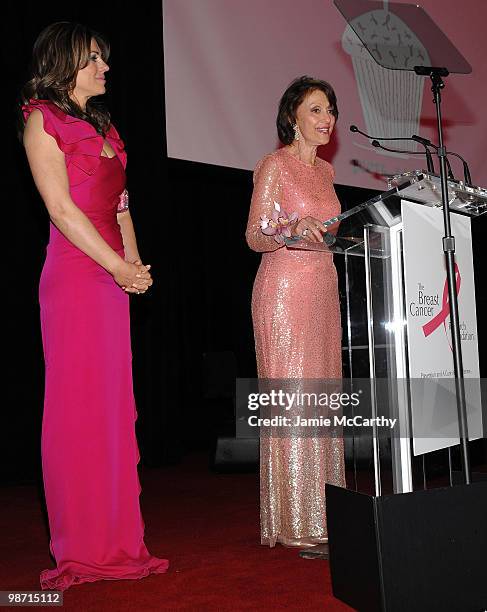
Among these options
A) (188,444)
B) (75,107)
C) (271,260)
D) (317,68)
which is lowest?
(188,444)

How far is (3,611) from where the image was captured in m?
2.00

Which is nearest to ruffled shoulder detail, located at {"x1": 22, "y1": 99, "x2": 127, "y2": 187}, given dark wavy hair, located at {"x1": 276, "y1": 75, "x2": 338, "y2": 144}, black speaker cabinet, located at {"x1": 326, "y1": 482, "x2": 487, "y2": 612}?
dark wavy hair, located at {"x1": 276, "y1": 75, "x2": 338, "y2": 144}

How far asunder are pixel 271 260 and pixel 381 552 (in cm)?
139

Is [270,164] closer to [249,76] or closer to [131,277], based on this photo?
[131,277]

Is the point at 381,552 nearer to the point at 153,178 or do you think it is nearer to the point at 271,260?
the point at 271,260

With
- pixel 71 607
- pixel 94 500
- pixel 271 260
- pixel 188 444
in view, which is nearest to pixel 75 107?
pixel 271 260

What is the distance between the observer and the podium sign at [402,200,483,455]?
1882mm

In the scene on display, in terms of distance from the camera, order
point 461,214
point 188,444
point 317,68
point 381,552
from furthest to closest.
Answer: point 188,444 < point 317,68 < point 461,214 < point 381,552

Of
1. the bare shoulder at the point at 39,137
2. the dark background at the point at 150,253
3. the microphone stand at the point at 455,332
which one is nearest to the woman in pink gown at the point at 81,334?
the bare shoulder at the point at 39,137

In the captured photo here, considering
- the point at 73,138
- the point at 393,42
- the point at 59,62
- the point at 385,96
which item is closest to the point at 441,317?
the point at 393,42

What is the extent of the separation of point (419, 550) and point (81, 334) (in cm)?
118

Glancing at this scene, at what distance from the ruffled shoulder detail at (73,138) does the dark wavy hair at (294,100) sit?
32.2 inches

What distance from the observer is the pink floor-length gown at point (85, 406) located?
2262 mm

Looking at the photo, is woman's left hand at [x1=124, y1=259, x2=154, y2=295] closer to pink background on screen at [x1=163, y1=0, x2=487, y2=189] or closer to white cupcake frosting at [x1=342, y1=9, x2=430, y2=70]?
white cupcake frosting at [x1=342, y1=9, x2=430, y2=70]
